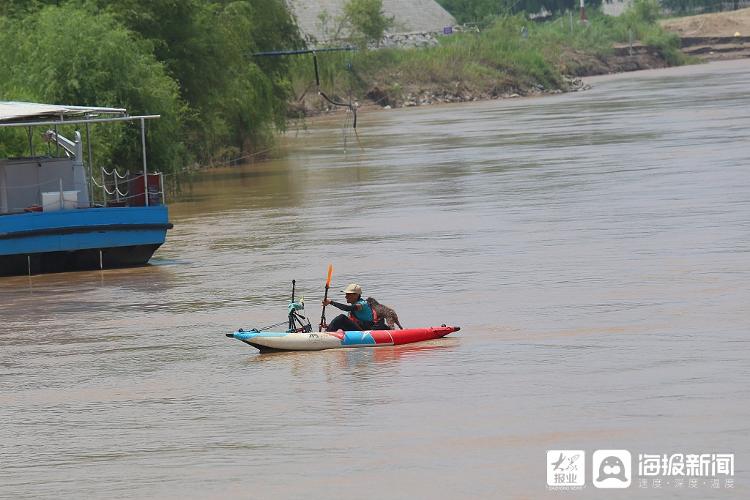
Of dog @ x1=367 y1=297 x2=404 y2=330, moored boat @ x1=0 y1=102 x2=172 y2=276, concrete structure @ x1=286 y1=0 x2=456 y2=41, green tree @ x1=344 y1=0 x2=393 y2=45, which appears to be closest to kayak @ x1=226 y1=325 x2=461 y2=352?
dog @ x1=367 y1=297 x2=404 y2=330

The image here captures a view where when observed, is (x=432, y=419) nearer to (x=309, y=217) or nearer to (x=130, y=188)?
(x=130, y=188)

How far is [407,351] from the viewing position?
65.9 feet

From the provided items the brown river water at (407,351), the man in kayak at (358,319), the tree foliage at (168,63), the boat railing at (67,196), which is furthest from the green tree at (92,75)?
the man in kayak at (358,319)

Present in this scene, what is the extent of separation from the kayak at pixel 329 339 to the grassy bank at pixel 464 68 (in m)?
58.8

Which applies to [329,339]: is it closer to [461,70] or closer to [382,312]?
[382,312]

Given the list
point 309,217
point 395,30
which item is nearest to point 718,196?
point 309,217

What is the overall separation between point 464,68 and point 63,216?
82747 millimetres

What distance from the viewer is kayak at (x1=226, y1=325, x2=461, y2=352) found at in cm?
2022

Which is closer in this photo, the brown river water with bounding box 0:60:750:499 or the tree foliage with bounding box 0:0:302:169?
the brown river water with bounding box 0:60:750:499

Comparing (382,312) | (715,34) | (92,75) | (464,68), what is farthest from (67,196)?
(715,34)

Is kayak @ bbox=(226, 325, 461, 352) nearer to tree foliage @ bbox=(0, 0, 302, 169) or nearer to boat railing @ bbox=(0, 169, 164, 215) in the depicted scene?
boat railing @ bbox=(0, 169, 164, 215)

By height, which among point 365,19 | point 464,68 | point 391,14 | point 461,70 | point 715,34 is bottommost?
point 461,70

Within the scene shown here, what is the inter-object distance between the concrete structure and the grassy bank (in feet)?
15.2

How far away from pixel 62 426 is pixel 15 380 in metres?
2.76
